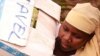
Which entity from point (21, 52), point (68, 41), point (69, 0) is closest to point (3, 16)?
point (21, 52)

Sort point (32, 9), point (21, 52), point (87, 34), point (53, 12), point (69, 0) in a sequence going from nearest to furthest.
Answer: point (21, 52), point (32, 9), point (53, 12), point (87, 34), point (69, 0)

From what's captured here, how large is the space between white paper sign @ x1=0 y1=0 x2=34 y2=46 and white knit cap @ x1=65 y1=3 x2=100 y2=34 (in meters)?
0.29

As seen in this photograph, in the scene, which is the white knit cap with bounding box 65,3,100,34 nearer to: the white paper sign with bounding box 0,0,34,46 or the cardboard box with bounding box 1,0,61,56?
the cardboard box with bounding box 1,0,61,56

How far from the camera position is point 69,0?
170 centimetres

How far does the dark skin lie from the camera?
1062 millimetres

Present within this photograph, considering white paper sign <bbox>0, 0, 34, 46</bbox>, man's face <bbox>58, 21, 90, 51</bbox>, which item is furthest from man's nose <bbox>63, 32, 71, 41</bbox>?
white paper sign <bbox>0, 0, 34, 46</bbox>

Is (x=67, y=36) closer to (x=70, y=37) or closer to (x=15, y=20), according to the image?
(x=70, y=37)

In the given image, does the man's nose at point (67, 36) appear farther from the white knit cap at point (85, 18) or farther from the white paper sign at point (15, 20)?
the white paper sign at point (15, 20)

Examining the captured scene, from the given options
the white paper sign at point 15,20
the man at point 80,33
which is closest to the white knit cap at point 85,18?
the man at point 80,33

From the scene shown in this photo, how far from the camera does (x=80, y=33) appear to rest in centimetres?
109

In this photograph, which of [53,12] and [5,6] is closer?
[5,6]

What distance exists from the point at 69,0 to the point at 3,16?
100cm

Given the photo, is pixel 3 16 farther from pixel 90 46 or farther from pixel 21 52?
pixel 90 46

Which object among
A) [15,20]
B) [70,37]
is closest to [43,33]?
[15,20]
